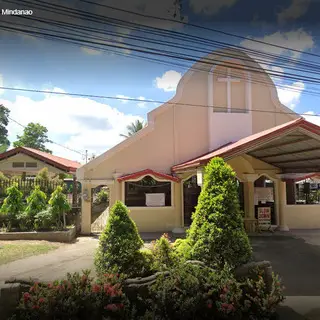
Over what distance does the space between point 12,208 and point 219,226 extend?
29.8 feet

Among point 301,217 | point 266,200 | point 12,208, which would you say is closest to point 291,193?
point 301,217

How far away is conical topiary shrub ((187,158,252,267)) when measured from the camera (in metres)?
4.78

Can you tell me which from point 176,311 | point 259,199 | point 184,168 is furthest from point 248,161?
point 176,311

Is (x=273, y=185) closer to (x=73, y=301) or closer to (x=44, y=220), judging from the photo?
(x=44, y=220)

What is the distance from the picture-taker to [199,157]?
1173 centimetres

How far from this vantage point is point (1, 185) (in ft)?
43.1

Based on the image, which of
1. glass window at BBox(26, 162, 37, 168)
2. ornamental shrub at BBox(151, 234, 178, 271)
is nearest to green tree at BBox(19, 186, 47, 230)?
glass window at BBox(26, 162, 37, 168)

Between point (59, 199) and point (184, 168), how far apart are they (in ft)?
16.4

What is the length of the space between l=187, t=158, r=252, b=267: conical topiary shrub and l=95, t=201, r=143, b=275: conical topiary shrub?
106cm

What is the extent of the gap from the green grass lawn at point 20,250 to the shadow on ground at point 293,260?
21.1ft

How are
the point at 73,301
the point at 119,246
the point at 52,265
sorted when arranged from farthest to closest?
the point at 52,265 → the point at 119,246 → the point at 73,301

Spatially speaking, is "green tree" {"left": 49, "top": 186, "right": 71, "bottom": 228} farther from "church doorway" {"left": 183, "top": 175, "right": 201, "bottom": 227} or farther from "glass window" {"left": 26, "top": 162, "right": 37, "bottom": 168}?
"glass window" {"left": 26, "top": 162, "right": 37, "bottom": 168}

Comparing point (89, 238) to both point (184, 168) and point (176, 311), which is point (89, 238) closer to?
point (184, 168)

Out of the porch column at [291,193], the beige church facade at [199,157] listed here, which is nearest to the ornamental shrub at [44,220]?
the beige church facade at [199,157]
